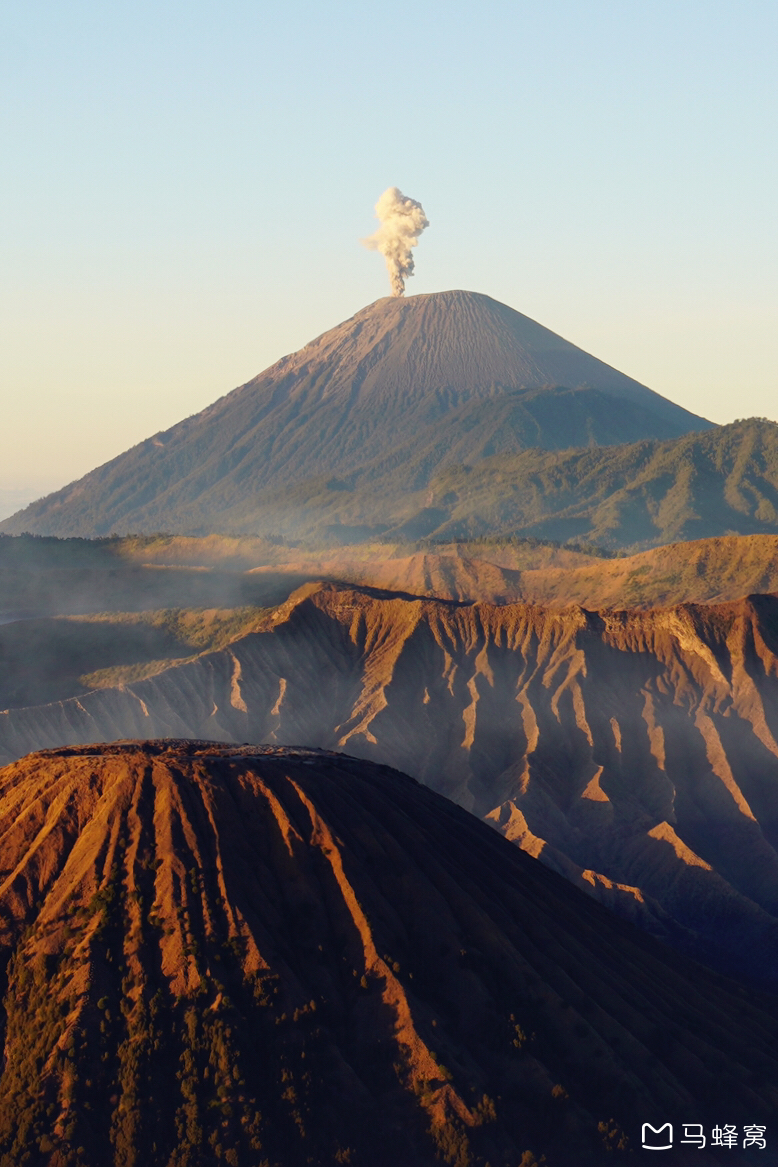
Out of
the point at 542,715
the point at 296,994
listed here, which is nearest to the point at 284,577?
the point at 542,715

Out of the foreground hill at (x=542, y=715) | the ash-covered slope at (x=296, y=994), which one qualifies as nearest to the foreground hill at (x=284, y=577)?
the foreground hill at (x=542, y=715)

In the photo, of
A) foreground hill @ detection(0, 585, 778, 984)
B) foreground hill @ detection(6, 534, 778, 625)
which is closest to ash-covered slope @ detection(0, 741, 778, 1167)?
foreground hill @ detection(0, 585, 778, 984)

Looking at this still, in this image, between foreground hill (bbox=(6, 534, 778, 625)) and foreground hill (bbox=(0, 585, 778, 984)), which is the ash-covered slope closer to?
foreground hill (bbox=(0, 585, 778, 984))

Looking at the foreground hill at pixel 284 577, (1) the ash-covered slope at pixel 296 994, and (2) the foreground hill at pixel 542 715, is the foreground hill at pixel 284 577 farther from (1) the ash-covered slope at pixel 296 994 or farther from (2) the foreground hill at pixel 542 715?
(1) the ash-covered slope at pixel 296 994

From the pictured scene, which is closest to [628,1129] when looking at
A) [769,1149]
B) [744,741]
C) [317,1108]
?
[769,1149]

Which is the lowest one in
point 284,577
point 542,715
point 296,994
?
point 542,715

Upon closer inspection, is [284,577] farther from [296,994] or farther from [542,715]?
[296,994]
